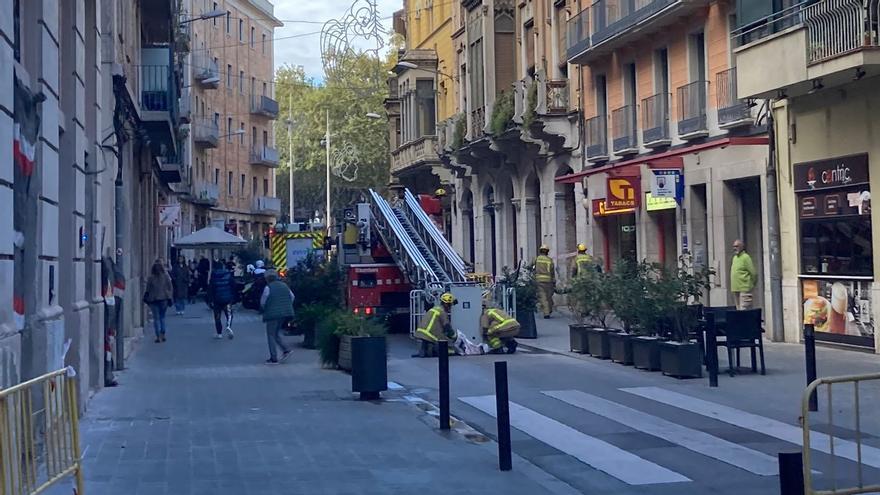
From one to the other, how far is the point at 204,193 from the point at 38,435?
51.2 metres

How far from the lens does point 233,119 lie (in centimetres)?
6450

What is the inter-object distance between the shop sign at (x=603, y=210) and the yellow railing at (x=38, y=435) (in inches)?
833

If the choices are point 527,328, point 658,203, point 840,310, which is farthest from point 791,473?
point 658,203

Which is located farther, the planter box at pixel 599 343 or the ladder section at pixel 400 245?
the ladder section at pixel 400 245

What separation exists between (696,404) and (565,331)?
35.8 ft

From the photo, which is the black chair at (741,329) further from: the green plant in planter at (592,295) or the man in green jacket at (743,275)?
the man in green jacket at (743,275)

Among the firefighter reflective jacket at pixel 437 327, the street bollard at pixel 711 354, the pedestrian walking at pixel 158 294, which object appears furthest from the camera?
the pedestrian walking at pixel 158 294

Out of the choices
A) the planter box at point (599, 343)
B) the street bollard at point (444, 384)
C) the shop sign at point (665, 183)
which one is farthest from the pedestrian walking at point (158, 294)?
the street bollard at point (444, 384)

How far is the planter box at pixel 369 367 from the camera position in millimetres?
13211

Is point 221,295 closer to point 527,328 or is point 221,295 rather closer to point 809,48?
point 527,328

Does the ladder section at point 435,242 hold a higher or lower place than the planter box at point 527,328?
higher

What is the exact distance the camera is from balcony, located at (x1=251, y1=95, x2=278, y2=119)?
2608 inches

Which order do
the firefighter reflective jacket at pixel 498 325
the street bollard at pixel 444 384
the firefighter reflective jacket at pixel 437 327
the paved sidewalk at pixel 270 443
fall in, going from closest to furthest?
the paved sidewalk at pixel 270 443 < the street bollard at pixel 444 384 < the firefighter reflective jacket at pixel 437 327 < the firefighter reflective jacket at pixel 498 325

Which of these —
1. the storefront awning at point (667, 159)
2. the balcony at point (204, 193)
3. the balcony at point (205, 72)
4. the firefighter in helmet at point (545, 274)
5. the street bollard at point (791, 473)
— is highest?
the balcony at point (205, 72)
